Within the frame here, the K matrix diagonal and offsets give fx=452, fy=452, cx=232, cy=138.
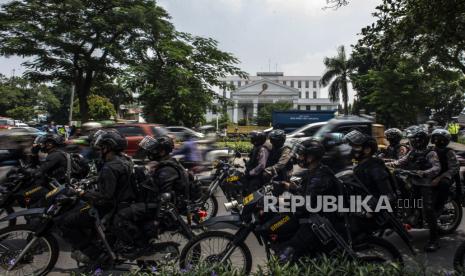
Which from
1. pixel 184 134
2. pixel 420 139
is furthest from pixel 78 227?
pixel 184 134

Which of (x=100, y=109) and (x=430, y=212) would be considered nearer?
(x=430, y=212)

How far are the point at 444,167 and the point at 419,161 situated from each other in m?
0.32

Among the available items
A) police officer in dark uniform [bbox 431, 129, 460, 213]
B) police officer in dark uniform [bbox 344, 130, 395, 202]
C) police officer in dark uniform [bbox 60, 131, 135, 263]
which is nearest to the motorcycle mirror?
police officer in dark uniform [bbox 60, 131, 135, 263]

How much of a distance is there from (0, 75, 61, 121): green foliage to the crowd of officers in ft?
172

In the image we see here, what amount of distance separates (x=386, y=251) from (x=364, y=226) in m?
0.44

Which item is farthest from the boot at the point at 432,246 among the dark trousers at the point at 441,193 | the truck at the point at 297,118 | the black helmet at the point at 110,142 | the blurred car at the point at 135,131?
the truck at the point at 297,118

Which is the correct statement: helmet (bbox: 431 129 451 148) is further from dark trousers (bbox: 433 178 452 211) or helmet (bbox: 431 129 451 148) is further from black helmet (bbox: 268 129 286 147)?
black helmet (bbox: 268 129 286 147)

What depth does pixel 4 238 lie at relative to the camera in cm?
448

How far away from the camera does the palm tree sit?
45.0 meters

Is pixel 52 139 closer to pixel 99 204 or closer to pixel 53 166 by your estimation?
pixel 53 166

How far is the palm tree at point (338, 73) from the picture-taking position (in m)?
45.0

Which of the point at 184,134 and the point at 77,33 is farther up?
the point at 77,33

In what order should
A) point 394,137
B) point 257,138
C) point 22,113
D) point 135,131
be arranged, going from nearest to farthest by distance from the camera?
point 257,138
point 394,137
point 135,131
point 22,113

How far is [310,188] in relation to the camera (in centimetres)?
415
